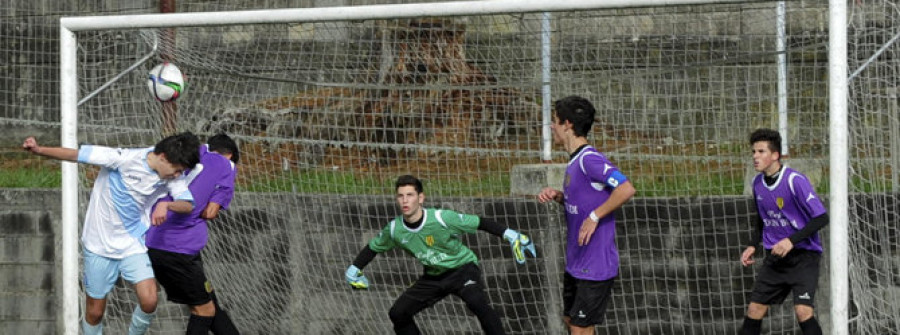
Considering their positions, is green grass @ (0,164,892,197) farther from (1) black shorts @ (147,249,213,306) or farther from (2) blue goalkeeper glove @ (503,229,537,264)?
(1) black shorts @ (147,249,213,306)

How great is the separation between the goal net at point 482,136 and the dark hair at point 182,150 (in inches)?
66.4

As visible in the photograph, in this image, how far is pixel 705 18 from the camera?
9688 mm

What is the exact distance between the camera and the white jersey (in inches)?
306

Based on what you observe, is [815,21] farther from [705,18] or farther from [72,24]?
[72,24]

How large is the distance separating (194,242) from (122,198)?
634mm

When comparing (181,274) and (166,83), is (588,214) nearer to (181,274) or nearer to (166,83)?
(181,274)

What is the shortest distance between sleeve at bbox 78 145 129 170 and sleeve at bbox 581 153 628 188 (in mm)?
2805

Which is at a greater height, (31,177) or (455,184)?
(31,177)

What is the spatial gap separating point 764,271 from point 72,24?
4922mm

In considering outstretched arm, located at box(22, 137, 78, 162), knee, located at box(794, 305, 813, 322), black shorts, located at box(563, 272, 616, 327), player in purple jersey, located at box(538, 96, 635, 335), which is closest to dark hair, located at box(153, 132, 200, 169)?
outstretched arm, located at box(22, 137, 78, 162)

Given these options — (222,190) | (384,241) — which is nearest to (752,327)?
(384,241)

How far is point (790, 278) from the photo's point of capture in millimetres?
7805

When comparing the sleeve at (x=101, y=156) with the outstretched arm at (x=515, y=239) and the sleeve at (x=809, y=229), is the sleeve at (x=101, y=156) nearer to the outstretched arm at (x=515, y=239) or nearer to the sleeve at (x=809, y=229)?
the outstretched arm at (x=515, y=239)

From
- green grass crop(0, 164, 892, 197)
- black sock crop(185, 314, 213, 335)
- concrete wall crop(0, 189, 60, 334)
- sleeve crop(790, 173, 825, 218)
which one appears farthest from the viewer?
concrete wall crop(0, 189, 60, 334)
